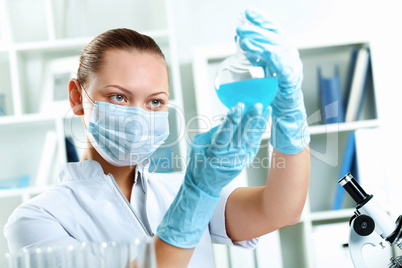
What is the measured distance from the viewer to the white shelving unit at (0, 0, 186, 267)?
9.02 ft

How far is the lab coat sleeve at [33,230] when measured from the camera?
117cm

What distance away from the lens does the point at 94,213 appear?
1.34m

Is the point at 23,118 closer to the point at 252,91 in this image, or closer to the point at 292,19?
the point at 292,19

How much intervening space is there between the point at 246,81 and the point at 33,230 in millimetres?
612

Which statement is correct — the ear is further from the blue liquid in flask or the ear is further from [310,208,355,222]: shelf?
[310,208,355,222]: shelf

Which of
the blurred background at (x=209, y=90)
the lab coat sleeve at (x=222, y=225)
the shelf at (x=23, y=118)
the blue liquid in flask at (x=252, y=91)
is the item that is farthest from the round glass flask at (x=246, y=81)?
the shelf at (x=23, y=118)

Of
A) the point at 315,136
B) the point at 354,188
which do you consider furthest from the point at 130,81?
the point at 315,136

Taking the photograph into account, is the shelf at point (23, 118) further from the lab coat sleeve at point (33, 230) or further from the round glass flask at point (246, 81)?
the round glass flask at point (246, 81)

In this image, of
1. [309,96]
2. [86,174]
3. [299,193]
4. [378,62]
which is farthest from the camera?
[309,96]

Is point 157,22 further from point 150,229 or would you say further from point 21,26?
point 150,229

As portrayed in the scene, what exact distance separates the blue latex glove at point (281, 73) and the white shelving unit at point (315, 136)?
1522mm

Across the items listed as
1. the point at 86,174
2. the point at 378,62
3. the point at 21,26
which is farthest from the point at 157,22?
the point at 86,174

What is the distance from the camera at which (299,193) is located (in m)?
1.30

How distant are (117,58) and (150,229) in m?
0.47
